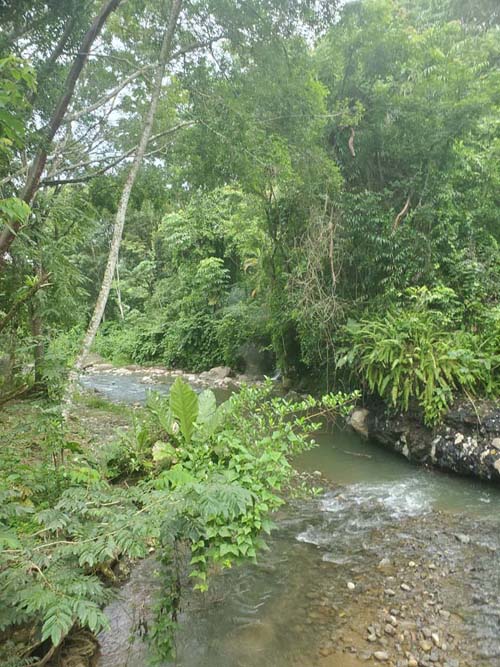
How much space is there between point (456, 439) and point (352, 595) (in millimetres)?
3350

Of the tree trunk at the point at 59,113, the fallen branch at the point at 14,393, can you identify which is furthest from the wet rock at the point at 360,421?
the tree trunk at the point at 59,113

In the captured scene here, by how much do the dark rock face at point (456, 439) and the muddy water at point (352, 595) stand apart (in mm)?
420

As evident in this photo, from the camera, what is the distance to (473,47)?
841 cm

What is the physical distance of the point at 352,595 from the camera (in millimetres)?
3320

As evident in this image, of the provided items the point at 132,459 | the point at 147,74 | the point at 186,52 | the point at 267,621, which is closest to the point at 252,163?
the point at 186,52

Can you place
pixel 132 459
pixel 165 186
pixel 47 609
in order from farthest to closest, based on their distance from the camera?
pixel 165 186
pixel 132 459
pixel 47 609

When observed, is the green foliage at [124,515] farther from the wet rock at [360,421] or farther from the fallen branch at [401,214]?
the fallen branch at [401,214]

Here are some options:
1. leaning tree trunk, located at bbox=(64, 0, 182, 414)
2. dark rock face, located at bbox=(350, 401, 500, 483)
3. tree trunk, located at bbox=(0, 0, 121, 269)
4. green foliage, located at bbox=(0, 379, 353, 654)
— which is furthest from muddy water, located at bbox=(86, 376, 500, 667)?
tree trunk, located at bbox=(0, 0, 121, 269)

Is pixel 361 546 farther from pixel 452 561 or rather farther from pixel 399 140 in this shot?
pixel 399 140

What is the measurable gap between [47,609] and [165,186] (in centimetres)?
744

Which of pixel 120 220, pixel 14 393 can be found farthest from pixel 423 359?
pixel 14 393

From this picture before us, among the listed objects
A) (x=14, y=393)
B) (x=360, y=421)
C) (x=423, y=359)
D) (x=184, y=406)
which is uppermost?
(x=423, y=359)

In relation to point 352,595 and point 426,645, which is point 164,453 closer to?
point 352,595

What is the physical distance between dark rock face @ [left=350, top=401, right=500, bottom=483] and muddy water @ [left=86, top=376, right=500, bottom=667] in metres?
0.42
